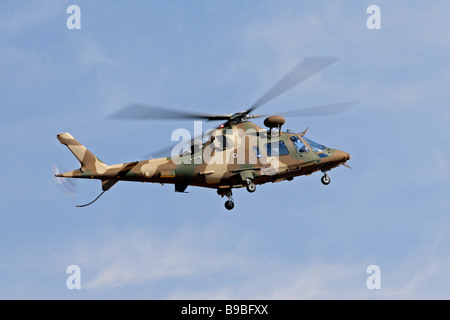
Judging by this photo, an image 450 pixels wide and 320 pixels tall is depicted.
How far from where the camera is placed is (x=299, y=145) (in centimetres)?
6456

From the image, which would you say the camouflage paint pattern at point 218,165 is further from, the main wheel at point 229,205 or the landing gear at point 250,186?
the main wheel at point 229,205

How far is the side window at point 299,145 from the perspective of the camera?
6434 centimetres

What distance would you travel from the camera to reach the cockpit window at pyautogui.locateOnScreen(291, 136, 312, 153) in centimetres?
6438

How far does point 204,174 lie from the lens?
61062 millimetres

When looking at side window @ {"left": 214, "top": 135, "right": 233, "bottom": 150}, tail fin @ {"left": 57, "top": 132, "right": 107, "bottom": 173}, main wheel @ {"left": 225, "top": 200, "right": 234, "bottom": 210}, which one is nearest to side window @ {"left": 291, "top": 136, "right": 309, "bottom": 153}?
side window @ {"left": 214, "top": 135, "right": 233, "bottom": 150}

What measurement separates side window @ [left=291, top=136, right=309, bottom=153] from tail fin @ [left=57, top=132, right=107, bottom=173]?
13816 mm

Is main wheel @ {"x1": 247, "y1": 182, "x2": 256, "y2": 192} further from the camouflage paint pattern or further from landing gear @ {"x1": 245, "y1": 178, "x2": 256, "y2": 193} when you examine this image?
the camouflage paint pattern

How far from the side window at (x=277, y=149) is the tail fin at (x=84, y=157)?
1161cm

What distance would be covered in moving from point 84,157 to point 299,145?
15.4m

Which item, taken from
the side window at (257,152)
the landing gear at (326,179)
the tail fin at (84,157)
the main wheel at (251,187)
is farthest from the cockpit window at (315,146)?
the tail fin at (84,157)

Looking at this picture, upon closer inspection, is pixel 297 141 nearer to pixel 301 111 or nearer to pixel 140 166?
pixel 301 111

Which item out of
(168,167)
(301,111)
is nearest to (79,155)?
(168,167)

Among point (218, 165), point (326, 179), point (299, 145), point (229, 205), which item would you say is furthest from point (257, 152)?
point (326, 179)

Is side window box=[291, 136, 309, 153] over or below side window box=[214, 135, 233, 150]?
over
